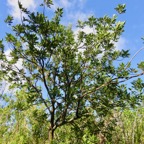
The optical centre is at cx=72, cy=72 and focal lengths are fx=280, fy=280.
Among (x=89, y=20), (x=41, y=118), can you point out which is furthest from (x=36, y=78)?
(x=89, y=20)

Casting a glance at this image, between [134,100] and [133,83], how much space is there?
2.22 ft

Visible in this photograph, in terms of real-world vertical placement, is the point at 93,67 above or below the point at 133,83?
above

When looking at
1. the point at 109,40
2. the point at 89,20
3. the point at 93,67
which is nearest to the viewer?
the point at 109,40

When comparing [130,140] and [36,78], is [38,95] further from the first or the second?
[130,140]

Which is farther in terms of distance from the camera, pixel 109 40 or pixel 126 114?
pixel 126 114

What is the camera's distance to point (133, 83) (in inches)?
420

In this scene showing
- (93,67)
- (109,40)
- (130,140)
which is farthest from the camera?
(130,140)

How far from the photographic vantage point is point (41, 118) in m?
12.3

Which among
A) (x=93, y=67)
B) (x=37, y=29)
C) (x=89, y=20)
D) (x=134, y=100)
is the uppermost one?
(x=89, y=20)

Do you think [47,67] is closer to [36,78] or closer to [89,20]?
[36,78]

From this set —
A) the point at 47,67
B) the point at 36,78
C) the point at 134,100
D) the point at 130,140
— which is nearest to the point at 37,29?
the point at 47,67

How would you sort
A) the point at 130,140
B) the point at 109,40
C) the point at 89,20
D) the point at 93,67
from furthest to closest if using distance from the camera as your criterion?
the point at 130,140 < the point at 89,20 < the point at 93,67 < the point at 109,40

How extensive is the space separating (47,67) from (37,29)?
1.88 m

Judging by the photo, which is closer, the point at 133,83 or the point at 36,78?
the point at 133,83
